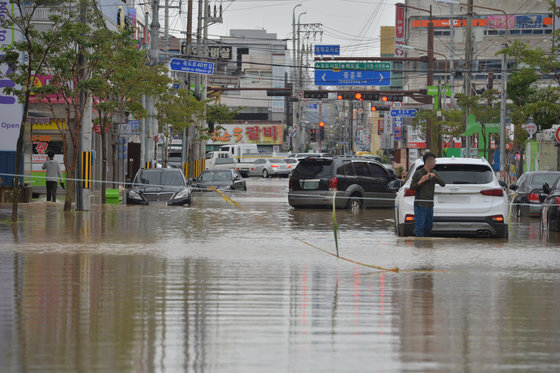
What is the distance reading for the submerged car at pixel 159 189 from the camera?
107 feet

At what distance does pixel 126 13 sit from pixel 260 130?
70593mm

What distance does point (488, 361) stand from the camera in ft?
26.4

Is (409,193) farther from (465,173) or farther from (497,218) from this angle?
(497,218)

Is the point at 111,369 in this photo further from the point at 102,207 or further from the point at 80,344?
the point at 102,207

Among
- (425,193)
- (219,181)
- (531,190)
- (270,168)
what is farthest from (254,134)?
(425,193)

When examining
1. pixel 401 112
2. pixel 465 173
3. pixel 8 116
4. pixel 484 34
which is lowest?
pixel 465 173

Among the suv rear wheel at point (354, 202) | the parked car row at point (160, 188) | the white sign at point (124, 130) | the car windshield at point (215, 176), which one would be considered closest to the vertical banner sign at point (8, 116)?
the parked car row at point (160, 188)

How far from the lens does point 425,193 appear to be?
1884 centimetres

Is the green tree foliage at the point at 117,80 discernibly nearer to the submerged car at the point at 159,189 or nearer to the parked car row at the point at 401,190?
the submerged car at the point at 159,189

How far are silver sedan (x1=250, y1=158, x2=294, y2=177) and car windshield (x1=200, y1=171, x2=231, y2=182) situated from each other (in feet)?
111

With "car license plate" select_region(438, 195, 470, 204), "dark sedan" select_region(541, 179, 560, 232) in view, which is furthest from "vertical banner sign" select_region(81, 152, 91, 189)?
"dark sedan" select_region(541, 179, 560, 232)

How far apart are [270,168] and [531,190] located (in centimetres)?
5061

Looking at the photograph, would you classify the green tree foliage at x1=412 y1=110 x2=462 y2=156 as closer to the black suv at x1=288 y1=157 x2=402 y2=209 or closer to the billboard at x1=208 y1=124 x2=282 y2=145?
the black suv at x1=288 y1=157 x2=402 y2=209

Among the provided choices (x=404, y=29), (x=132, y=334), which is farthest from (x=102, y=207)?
(x=404, y=29)
